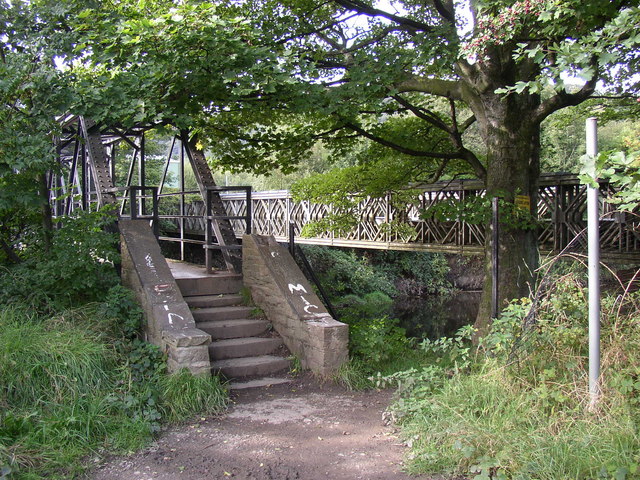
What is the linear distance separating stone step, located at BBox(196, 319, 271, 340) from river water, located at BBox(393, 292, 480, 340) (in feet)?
33.0

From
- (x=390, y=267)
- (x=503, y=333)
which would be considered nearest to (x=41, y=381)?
(x=503, y=333)

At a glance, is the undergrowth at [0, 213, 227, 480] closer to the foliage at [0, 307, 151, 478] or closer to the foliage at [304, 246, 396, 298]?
the foliage at [0, 307, 151, 478]

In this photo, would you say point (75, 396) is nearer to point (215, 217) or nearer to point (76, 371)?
point (76, 371)

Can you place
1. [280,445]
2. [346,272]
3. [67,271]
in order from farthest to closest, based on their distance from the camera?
[346,272] → [67,271] → [280,445]

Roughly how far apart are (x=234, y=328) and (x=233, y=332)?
5 centimetres

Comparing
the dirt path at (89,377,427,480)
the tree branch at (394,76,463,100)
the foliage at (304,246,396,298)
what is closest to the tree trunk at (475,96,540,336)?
the tree branch at (394,76,463,100)

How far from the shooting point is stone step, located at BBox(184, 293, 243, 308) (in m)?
7.80

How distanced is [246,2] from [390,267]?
18992 millimetres

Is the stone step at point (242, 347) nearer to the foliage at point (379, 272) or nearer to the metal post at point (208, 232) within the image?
the metal post at point (208, 232)

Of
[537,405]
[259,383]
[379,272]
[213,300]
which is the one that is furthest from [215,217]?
[379,272]

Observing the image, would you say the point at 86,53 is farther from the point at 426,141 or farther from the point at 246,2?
the point at 426,141

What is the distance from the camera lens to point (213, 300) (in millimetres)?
7922

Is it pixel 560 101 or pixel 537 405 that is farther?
pixel 560 101

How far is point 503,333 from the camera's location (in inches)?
204
